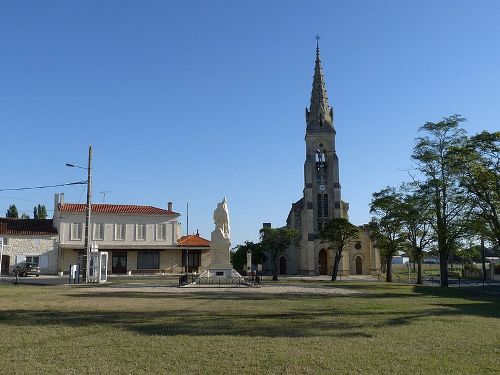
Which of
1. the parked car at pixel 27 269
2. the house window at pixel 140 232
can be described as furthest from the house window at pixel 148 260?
the parked car at pixel 27 269

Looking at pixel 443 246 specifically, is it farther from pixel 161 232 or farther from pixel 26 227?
pixel 26 227

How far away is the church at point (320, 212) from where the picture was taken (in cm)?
6431

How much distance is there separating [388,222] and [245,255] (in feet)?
50.1

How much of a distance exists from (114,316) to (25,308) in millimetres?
3689

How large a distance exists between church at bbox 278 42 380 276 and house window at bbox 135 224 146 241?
1957cm

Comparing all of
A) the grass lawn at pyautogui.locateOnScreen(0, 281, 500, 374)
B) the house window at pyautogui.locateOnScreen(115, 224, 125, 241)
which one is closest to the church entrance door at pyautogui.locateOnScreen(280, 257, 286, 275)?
the house window at pyautogui.locateOnScreen(115, 224, 125, 241)

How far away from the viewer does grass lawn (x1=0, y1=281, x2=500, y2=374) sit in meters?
7.49

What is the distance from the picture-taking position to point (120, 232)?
57.4 meters

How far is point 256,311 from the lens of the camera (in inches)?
599

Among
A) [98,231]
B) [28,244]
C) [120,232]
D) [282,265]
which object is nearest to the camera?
[28,244]

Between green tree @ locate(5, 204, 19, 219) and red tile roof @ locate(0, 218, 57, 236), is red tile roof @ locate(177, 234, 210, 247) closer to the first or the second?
red tile roof @ locate(0, 218, 57, 236)

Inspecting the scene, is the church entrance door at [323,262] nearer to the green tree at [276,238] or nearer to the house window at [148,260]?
the green tree at [276,238]

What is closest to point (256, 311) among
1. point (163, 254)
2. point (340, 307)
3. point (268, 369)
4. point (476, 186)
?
point (340, 307)

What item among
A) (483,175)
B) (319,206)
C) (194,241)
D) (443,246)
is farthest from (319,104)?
(483,175)
